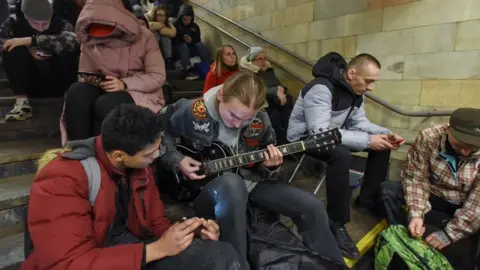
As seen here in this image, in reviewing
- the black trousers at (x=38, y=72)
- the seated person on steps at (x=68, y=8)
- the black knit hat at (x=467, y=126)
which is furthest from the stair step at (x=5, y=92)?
the black knit hat at (x=467, y=126)

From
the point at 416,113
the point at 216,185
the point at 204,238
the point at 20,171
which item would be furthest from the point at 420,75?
the point at 20,171

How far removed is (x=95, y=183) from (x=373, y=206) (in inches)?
71.2

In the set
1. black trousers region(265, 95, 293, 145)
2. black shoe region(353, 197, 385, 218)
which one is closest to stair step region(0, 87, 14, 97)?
black trousers region(265, 95, 293, 145)

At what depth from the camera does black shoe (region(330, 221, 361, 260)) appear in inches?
62.9

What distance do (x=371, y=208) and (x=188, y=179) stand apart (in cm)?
133

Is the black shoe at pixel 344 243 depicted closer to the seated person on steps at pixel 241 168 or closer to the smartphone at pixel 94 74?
the seated person on steps at pixel 241 168

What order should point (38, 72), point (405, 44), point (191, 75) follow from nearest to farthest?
point (38, 72), point (405, 44), point (191, 75)

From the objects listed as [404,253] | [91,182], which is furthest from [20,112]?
[404,253]

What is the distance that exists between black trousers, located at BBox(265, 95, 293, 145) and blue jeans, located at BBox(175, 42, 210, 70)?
1688mm

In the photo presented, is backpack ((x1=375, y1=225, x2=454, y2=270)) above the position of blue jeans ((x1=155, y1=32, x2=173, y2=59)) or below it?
below

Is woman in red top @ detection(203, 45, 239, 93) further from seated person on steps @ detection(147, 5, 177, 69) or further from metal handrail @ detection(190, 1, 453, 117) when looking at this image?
seated person on steps @ detection(147, 5, 177, 69)

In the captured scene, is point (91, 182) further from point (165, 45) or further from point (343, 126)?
point (165, 45)

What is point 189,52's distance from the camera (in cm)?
412

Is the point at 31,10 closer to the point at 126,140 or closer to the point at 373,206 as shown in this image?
the point at 126,140
